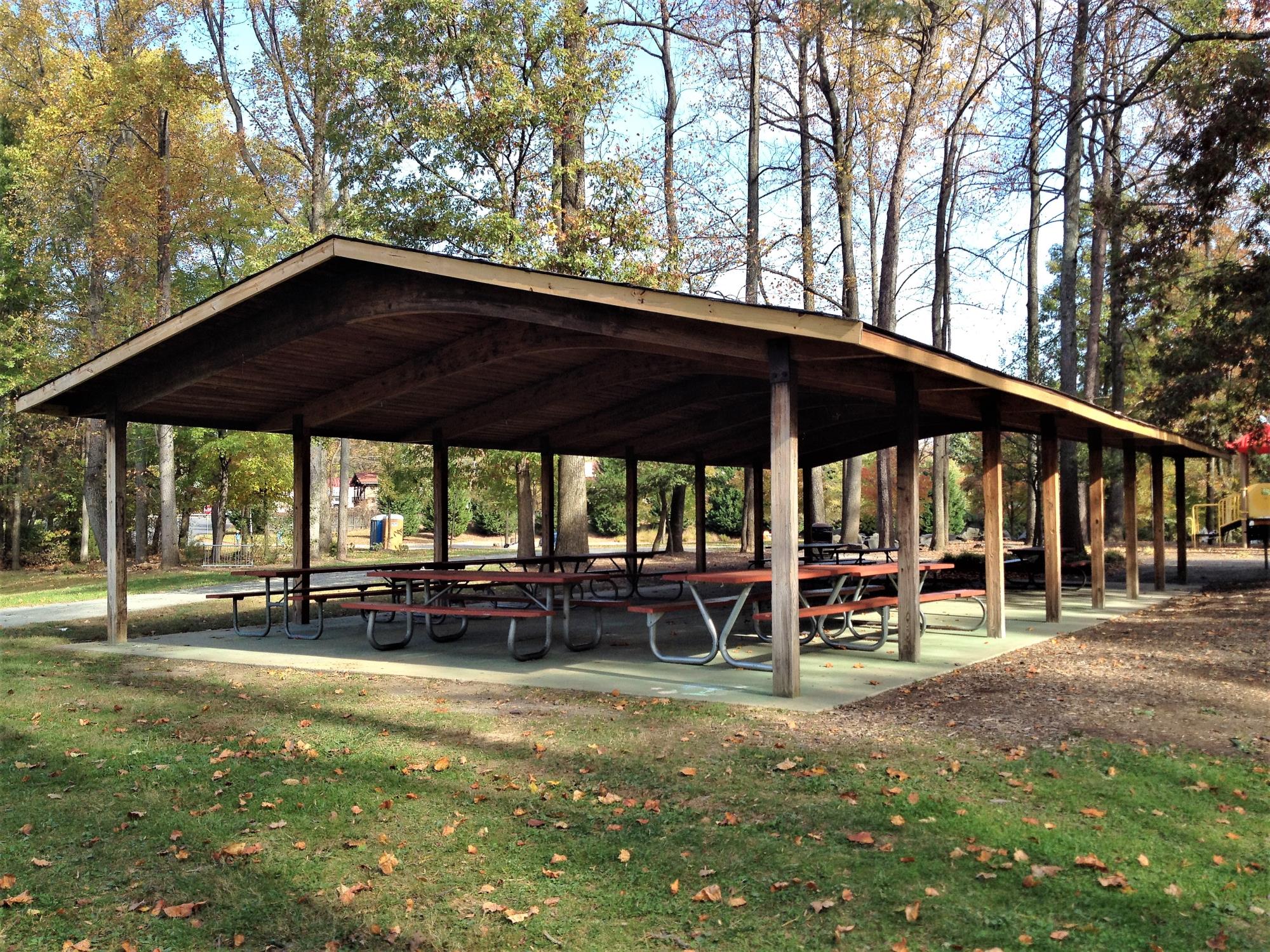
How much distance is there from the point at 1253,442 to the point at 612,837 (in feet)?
61.3

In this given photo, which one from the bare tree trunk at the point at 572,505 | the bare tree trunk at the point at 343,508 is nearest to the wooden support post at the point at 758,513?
Result: the bare tree trunk at the point at 572,505

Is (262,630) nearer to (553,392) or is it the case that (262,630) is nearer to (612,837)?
(553,392)

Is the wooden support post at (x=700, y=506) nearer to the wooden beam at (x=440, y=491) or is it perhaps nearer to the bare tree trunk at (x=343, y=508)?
the wooden beam at (x=440, y=491)

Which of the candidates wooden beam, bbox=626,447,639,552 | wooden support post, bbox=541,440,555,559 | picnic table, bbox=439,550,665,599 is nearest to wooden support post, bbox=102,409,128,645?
picnic table, bbox=439,550,665,599

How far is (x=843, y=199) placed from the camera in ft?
75.8

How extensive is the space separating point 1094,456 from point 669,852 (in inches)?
421

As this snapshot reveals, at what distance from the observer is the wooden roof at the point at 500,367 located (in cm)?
669

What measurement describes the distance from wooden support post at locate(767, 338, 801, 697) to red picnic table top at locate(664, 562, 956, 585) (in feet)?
1.74

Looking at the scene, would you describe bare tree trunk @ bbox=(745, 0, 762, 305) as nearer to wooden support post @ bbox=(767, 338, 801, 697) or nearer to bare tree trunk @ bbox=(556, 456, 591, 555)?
bare tree trunk @ bbox=(556, 456, 591, 555)

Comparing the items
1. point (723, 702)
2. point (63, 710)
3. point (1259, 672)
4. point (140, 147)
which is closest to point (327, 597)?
point (63, 710)

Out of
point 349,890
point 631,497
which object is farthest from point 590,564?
point 349,890

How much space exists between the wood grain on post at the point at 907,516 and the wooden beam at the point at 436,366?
2615 mm

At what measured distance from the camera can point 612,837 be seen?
393cm

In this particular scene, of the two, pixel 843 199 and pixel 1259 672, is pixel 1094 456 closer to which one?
pixel 1259 672
